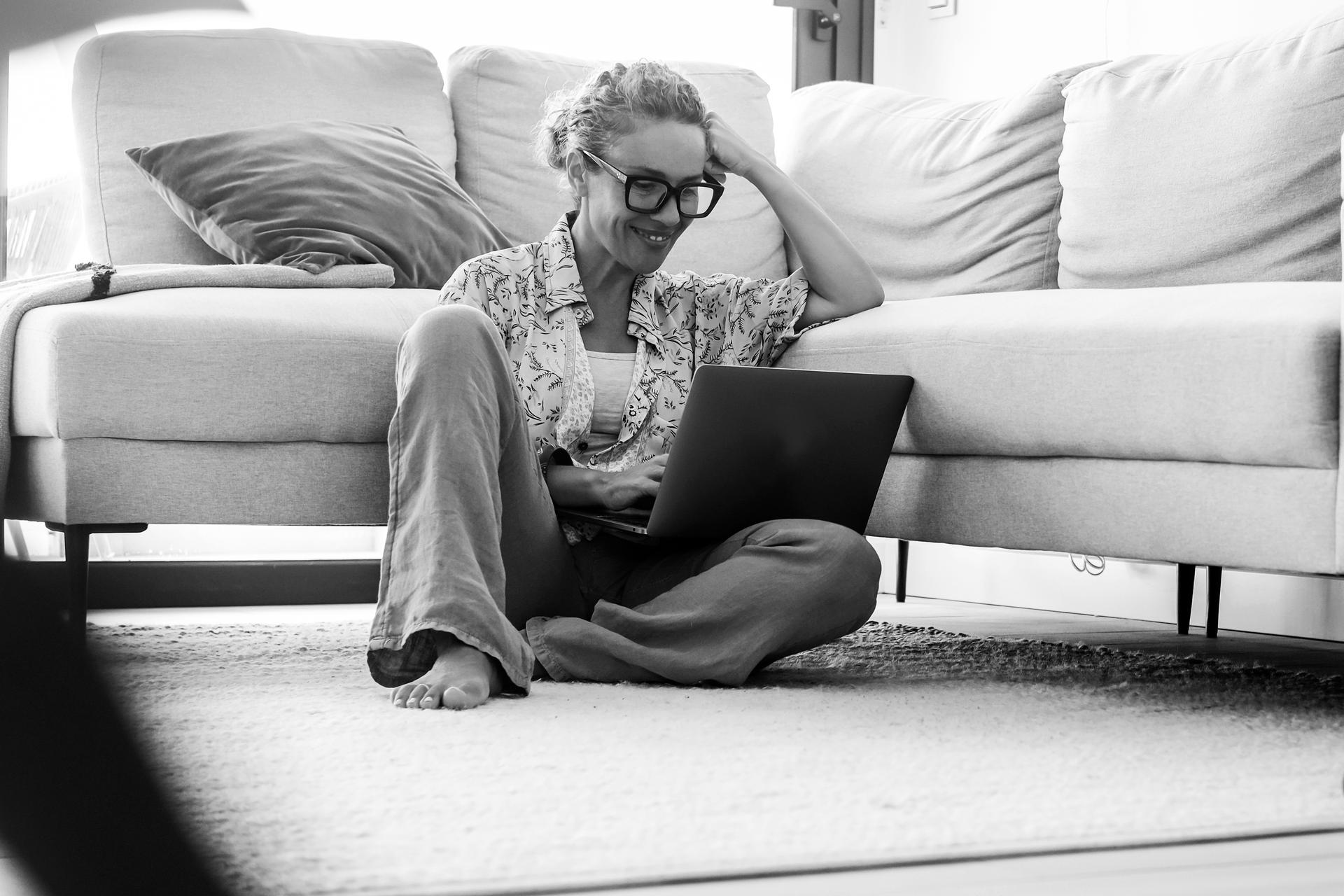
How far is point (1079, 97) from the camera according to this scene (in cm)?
223

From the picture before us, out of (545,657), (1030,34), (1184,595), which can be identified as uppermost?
(1030,34)

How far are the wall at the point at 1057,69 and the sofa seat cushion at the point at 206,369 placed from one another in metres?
1.68

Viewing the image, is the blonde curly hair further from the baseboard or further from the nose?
the baseboard

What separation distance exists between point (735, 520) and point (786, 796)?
26.5 inches

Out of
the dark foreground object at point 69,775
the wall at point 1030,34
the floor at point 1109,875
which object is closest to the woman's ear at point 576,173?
the floor at point 1109,875

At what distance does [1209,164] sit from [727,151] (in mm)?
699

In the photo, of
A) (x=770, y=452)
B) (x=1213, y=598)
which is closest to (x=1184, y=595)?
(x=1213, y=598)

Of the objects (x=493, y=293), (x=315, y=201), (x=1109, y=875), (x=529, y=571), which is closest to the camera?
(x=1109, y=875)

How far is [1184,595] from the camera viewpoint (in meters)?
2.56

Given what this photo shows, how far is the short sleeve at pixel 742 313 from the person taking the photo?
1966mm

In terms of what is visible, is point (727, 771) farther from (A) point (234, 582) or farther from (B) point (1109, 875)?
(A) point (234, 582)

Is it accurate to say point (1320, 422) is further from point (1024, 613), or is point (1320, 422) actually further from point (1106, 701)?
point (1024, 613)

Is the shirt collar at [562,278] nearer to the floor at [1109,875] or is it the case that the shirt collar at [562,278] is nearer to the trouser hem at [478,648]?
the trouser hem at [478,648]

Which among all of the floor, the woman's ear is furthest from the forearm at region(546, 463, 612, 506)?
the floor
